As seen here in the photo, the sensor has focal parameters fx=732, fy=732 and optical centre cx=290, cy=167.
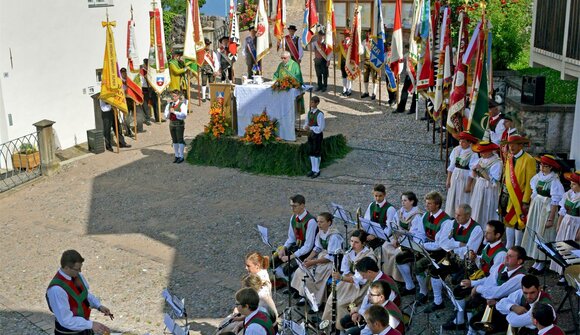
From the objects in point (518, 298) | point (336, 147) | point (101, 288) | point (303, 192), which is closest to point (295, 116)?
point (336, 147)

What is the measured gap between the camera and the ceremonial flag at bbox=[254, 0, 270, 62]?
73.2 feet

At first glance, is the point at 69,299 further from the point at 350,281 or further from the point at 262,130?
the point at 262,130

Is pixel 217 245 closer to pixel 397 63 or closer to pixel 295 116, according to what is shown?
pixel 295 116

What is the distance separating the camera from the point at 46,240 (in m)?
13.7

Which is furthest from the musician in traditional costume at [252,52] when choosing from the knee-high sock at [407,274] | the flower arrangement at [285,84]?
the knee-high sock at [407,274]

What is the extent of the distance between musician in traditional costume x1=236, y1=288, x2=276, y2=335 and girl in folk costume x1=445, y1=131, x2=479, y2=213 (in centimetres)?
561

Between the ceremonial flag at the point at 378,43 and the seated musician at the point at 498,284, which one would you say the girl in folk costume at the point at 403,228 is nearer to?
the seated musician at the point at 498,284

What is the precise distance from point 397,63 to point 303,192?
6459 millimetres

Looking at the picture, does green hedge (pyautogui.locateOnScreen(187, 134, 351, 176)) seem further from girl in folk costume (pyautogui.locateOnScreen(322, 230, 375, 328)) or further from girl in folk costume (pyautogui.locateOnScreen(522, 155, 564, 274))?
girl in folk costume (pyautogui.locateOnScreen(322, 230, 375, 328))

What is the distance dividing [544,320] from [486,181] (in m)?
5.14

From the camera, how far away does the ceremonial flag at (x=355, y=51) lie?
21.5m

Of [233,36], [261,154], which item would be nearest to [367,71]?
[233,36]

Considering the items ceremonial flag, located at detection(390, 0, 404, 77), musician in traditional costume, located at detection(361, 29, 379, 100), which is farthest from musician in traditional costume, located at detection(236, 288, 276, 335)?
musician in traditional costume, located at detection(361, 29, 379, 100)

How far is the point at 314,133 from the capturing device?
51.7 ft
